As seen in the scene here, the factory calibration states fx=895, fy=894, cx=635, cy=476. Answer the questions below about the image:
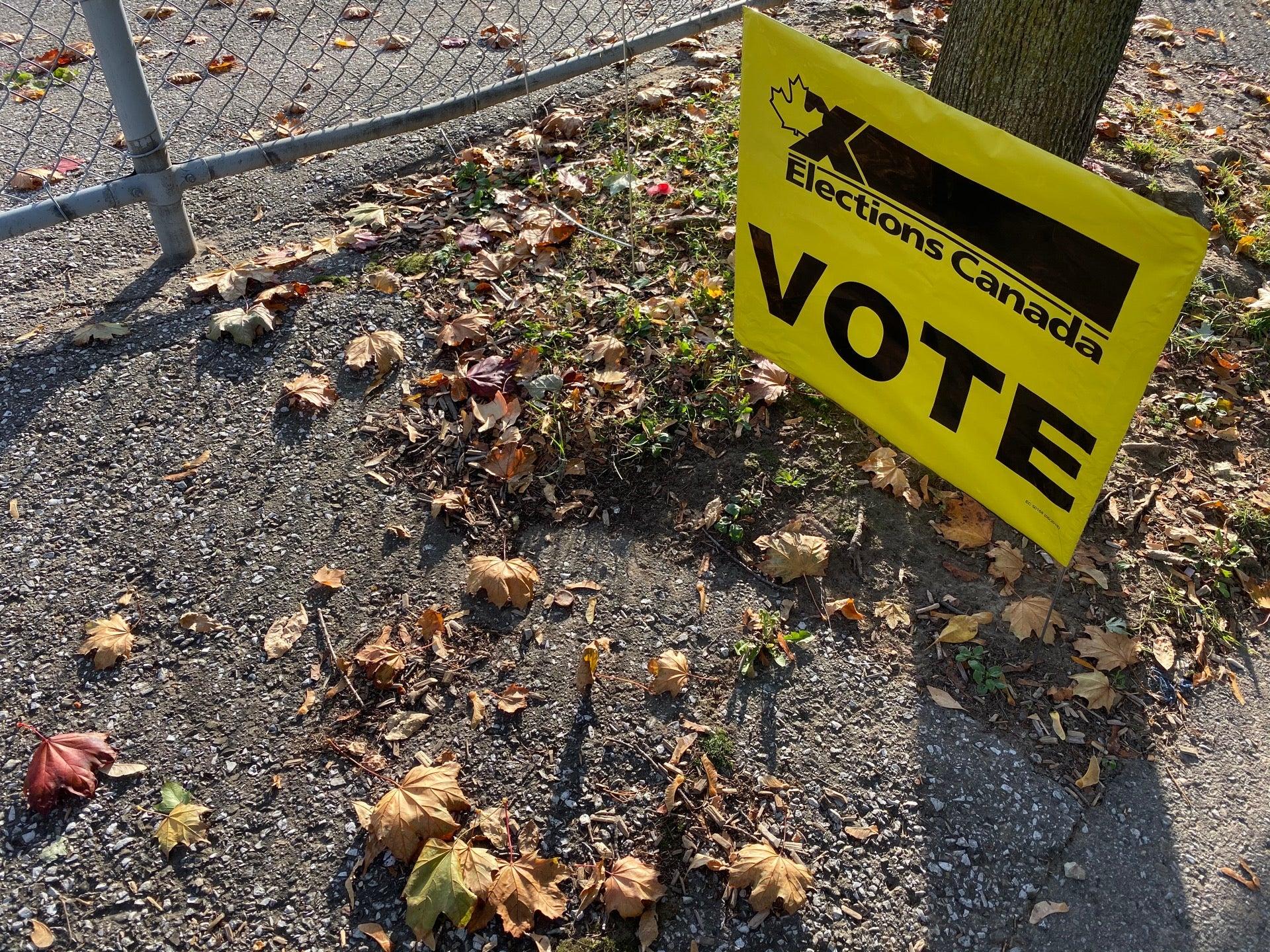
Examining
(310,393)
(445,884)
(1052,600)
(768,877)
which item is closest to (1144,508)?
(1052,600)

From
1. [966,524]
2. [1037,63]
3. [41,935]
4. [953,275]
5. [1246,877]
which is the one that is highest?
[1037,63]

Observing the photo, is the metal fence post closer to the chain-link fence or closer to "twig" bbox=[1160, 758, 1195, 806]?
the chain-link fence

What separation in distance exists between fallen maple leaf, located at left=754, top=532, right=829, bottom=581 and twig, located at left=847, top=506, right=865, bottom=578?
8cm

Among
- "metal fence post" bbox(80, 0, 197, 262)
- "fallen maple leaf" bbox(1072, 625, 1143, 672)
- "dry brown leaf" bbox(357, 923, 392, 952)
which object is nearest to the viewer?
"dry brown leaf" bbox(357, 923, 392, 952)

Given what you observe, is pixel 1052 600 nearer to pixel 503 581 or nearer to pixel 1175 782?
pixel 1175 782

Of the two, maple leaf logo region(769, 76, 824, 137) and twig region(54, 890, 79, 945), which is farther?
maple leaf logo region(769, 76, 824, 137)

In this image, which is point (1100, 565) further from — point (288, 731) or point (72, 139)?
point (72, 139)

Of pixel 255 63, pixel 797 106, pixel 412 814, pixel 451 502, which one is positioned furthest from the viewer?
pixel 255 63

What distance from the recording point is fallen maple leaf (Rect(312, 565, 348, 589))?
2.67 metres

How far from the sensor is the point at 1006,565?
2693 millimetres

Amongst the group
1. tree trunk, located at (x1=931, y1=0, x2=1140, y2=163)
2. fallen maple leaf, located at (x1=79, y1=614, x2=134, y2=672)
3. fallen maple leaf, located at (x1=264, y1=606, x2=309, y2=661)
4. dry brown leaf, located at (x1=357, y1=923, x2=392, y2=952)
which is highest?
tree trunk, located at (x1=931, y1=0, x2=1140, y2=163)

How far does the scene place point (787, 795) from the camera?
2.24 m

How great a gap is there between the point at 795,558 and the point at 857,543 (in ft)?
0.73

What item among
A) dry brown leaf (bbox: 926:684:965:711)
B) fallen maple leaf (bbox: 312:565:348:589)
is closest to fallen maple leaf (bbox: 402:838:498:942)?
fallen maple leaf (bbox: 312:565:348:589)
